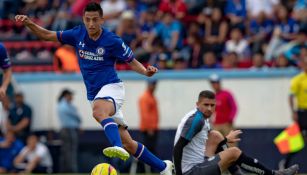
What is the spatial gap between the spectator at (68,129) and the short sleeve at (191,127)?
9238mm

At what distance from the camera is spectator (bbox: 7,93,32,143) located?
22.8 m

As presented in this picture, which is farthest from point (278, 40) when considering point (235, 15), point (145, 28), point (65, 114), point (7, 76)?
point (7, 76)

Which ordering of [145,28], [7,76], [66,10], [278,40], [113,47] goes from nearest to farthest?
[113,47]
[7,76]
[278,40]
[145,28]
[66,10]

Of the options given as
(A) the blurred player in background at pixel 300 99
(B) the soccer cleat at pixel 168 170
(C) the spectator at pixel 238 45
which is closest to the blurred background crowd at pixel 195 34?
(C) the spectator at pixel 238 45

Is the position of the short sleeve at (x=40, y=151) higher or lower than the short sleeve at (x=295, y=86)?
lower

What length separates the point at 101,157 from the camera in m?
22.7

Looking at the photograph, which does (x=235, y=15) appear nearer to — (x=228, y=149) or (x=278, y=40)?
(x=278, y=40)

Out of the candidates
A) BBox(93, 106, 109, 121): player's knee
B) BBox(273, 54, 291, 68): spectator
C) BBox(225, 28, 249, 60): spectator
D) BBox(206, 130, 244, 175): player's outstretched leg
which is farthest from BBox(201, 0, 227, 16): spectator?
BBox(93, 106, 109, 121): player's knee

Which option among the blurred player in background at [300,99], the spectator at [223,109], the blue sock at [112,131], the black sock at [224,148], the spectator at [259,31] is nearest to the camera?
the blue sock at [112,131]

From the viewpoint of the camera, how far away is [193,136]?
511 inches

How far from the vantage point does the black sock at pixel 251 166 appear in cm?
1316

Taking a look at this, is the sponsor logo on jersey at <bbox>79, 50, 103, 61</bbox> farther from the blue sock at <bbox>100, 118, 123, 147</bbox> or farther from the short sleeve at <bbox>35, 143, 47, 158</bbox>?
the short sleeve at <bbox>35, 143, 47, 158</bbox>

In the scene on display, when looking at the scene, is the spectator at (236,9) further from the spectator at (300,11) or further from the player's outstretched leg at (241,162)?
the player's outstretched leg at (241,162)

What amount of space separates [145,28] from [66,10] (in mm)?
2702
